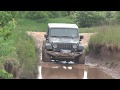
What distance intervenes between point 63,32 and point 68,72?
262cm

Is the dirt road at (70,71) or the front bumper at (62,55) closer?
the dirt road at (70,71)

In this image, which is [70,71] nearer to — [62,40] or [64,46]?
[64,46]

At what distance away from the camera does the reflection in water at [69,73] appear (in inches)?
490

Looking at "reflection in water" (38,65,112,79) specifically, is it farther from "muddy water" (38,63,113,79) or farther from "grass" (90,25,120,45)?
"grass" (90,25,120,45)

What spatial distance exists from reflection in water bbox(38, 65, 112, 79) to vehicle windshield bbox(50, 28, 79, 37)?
1.48 m

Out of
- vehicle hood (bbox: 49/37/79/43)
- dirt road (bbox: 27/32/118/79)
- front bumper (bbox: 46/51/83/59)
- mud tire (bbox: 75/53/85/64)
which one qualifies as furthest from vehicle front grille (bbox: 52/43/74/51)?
dirt road (bbox: 27/32/118/79)

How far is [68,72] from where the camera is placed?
13164 millimetres

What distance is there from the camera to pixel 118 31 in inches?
687

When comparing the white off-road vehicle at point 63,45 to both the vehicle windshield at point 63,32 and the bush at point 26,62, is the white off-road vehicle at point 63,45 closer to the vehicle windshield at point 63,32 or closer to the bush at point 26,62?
the vehicle windshield at point 63,32

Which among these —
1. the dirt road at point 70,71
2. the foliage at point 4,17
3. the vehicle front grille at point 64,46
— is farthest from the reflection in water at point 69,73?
the foliage at point 4,17

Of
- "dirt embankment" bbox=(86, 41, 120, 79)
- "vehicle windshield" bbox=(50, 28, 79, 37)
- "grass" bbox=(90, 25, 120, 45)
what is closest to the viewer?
"dirt embankment" bbox=(86, 41, 120, 79)

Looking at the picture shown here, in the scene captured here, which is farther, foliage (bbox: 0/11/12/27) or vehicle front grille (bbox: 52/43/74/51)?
vehicle front grille (bbox: 52/43/74/51)

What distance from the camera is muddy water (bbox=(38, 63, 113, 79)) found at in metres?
12.5
